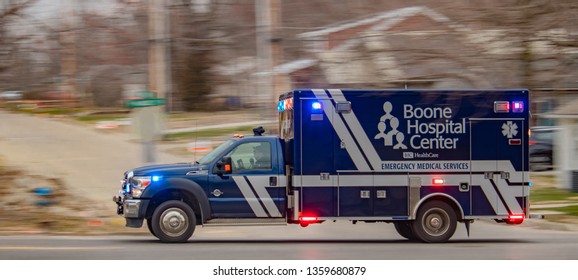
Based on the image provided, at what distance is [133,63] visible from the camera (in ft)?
111

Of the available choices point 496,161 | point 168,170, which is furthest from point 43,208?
point 496,161

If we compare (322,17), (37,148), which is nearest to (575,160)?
(322,17)

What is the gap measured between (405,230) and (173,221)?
4.10 metres

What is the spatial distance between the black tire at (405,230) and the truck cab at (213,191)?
223 cm

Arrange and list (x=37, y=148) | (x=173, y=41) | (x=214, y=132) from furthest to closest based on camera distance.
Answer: (x=173, y=41), (x=214, y=132), (x=37, y=148)

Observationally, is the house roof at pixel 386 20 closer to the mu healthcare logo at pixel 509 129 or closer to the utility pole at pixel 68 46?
the utility pole at pixel 68 46

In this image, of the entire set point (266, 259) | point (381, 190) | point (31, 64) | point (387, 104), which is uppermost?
point (31, 64)

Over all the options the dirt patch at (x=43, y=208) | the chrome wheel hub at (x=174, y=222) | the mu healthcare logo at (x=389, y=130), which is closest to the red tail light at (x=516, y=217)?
the mu healthcare logo at (x=389, y=130)

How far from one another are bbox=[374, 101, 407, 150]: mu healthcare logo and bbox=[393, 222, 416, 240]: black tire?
1535 millimetres

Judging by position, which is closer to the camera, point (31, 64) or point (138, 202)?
point (138, 202)

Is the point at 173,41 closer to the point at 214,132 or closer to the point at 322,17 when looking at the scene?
the point at 214,132

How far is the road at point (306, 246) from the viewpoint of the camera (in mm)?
11719

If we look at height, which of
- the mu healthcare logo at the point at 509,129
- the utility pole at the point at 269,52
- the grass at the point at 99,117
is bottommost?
the mu healthcare logo at the point at 509,129

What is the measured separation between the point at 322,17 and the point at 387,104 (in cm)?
1355
